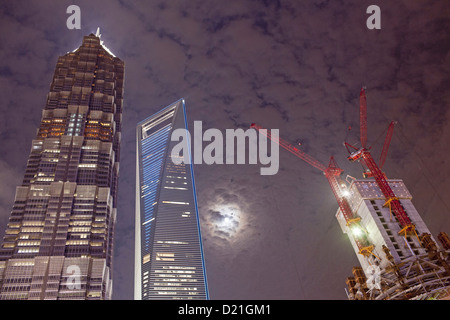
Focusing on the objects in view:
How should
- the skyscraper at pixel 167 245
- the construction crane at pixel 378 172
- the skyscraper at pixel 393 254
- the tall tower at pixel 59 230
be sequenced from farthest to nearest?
the skyscraper at pixel 167 245 < the tall tower at pixel 59 230 < the construction crane at pixel 378 172 < the skyscraper at pixel 393 254

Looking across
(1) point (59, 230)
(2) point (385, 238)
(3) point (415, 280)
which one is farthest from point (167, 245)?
(3) point (415, 280)

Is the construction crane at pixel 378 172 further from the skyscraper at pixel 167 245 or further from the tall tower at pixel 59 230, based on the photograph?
the tall tower at pixel 59 230

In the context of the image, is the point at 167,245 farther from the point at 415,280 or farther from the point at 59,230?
the point at 415,280

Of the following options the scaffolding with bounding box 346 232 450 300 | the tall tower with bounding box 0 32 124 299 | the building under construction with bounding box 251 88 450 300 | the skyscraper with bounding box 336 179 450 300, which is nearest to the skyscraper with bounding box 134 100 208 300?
the tall tower with bounding box 0 32 124 299

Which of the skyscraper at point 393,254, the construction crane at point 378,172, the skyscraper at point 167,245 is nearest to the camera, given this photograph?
the skyscraper at point 393,254

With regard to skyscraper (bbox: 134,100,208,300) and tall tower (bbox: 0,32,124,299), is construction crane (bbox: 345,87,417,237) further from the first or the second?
tall tower (bbox: 0,32,124,299)

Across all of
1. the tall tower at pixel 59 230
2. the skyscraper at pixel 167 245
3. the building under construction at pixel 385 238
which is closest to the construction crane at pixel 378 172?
the building under construction at pixel 385 238

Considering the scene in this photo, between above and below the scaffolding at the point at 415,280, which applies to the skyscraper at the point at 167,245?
above
